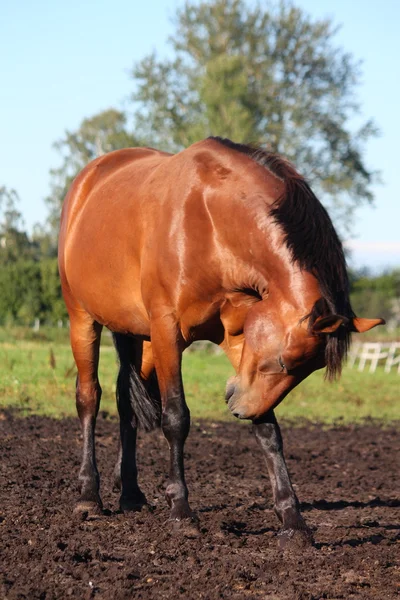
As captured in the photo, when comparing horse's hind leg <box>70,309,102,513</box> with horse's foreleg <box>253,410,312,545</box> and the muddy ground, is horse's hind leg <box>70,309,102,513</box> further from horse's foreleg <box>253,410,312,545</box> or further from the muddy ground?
horse's foreleg <box>253,410,312,545</box>

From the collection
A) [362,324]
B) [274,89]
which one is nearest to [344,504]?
[362,324]

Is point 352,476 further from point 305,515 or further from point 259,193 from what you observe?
point 259,193

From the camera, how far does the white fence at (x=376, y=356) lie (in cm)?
2134

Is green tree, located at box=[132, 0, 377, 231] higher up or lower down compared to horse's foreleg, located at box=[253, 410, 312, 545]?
higher up

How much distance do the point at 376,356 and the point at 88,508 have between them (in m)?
16.4

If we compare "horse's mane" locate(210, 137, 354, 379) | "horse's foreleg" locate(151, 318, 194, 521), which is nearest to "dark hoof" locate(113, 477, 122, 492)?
"horse's foreleg" locate(151, 318, 194, 521)

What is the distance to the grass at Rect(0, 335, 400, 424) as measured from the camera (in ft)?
38.0

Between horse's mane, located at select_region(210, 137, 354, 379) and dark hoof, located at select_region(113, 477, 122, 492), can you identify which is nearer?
horse's mane, located at select_region(210, 137, 354, 379)

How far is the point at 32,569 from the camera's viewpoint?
4008 millimetres

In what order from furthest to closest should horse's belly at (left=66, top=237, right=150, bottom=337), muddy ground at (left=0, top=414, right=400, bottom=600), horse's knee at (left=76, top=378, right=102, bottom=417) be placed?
horse's knee at (left=76, top=378, right=102, bottom=417) → horse's belly at (left=66, top=237, right=150, bottom=337) → muddy ground at (left=0, top=414, right=400, bottom=600)

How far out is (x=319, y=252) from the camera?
4512mm

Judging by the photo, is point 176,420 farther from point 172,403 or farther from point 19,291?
point 19,291

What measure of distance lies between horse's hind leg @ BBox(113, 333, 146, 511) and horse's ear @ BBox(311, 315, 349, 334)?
219cm

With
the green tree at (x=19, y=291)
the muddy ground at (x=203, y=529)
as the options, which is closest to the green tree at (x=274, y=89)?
the green tree at (x=19, y=291)
